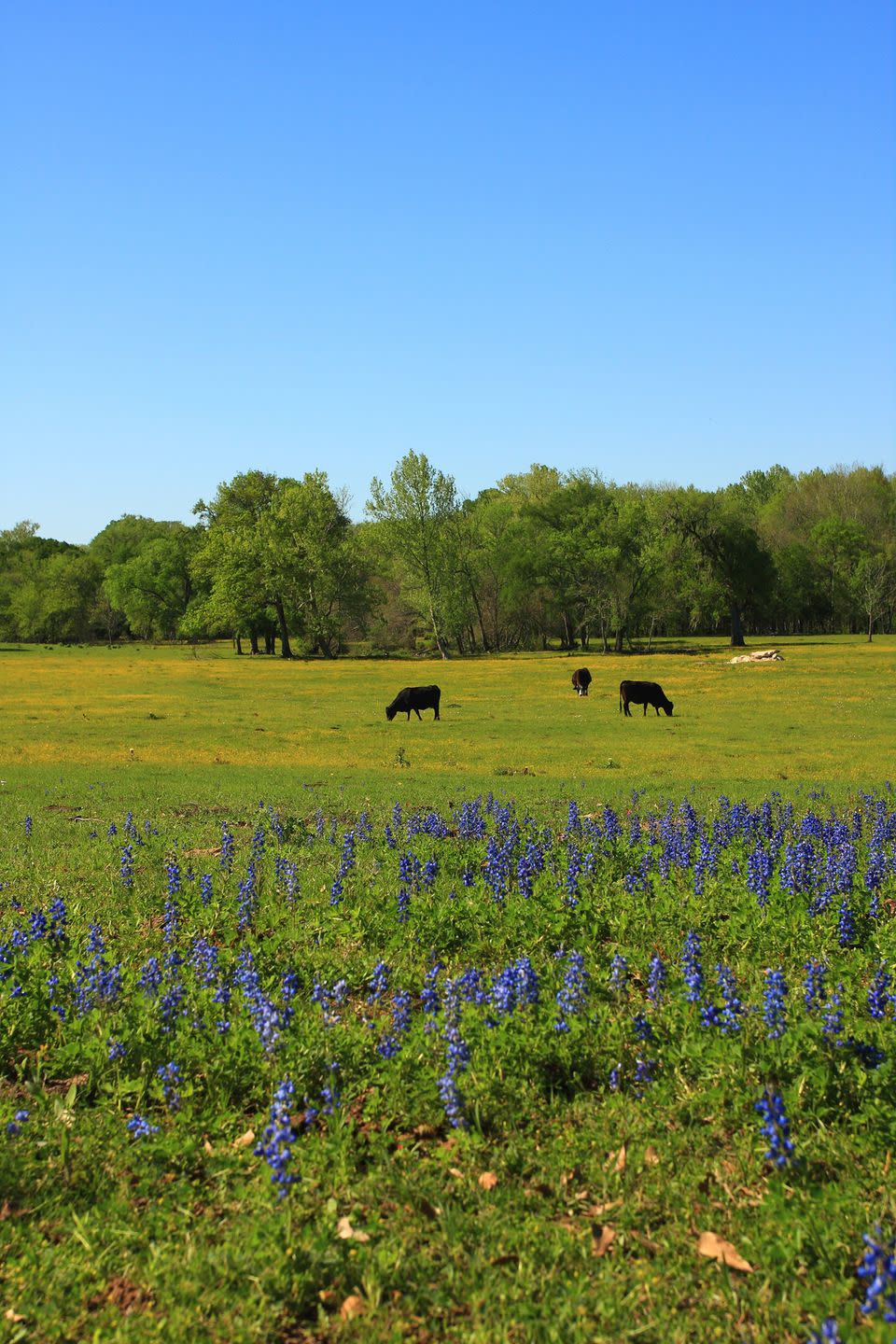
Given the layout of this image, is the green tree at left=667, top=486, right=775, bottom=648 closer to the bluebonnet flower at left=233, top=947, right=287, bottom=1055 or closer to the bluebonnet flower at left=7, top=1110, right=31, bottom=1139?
the bluebonnet flower at left=233, top=947, right=287, bottom=1055

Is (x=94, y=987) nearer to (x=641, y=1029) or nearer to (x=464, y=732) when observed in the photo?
(x=641, y=1029)

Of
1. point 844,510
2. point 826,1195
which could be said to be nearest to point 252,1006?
point 826,1195

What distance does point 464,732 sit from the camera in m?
35.3

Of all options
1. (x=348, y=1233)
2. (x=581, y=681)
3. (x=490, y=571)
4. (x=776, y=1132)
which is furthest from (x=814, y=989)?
(x=490, y=571)

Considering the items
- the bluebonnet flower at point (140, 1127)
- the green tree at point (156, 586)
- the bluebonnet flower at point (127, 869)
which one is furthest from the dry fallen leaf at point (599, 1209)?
the green tree at point (156, 586)

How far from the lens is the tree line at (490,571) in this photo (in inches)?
3816

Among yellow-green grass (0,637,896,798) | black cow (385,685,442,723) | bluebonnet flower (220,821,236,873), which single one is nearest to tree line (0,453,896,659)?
yellow-green grass (0,637,896,798)

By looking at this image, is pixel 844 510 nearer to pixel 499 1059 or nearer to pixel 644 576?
pixel 644 576

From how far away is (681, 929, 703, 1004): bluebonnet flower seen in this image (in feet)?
22.3

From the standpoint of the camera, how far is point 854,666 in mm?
65062

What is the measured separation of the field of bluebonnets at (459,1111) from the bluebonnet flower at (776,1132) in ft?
0.10

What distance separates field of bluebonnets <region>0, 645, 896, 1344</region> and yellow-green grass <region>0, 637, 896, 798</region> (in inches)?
398

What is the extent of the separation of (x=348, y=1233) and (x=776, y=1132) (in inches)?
91.2

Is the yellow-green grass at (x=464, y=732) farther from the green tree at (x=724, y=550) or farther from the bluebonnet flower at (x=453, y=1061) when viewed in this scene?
the green tree at (x=724, y=550)
